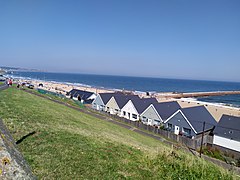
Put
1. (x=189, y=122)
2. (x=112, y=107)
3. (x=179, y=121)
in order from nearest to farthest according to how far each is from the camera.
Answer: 1. (x=189, y=122)
2. (x=179, y=121)
3. (x=112, y=107)

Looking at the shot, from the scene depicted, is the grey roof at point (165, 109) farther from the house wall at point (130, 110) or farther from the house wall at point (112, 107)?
the house wall at point (112, 107)

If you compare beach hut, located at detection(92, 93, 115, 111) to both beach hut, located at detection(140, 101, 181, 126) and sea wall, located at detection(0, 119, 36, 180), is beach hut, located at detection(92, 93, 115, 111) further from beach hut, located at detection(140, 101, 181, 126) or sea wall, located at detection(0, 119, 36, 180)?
sea wall, located at detection(0, 119, 36, 180)

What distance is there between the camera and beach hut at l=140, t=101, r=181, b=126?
114ft

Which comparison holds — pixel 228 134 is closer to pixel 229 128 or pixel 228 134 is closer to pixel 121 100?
pixel 229 128

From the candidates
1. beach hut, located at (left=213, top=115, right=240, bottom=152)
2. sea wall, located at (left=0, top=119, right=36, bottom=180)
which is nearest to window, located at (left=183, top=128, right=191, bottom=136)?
beach hut, located at (left=213, top=115, right=240, bottom=152)

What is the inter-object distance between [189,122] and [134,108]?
1267 centimetres

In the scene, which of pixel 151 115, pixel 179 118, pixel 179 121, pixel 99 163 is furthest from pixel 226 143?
pixel 99 163

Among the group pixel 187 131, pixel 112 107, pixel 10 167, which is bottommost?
pixel 187 131

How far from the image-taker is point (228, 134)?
87.7 ft

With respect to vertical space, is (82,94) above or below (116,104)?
above

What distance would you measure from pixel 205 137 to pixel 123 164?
26.7m

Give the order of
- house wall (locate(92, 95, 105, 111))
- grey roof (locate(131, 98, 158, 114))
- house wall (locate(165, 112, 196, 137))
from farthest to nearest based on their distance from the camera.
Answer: house wall (locate(92, 95, 105, 111)) < grey roof (locate(131, 98, 158, 114)) < house wall (locate(165, 112, 196, 137))

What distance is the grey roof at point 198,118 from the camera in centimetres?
2951

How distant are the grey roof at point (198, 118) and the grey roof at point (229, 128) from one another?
97.9 inches
